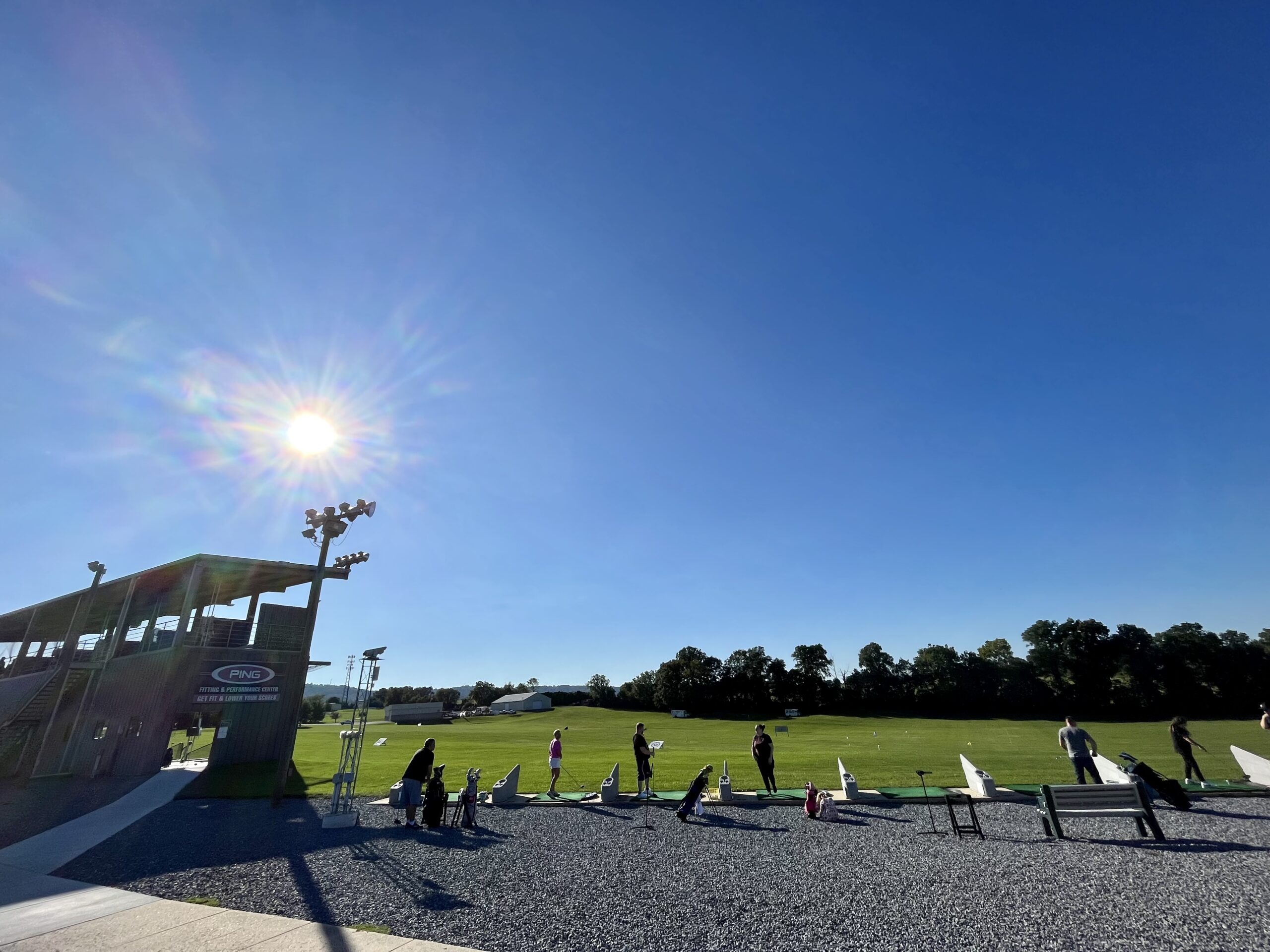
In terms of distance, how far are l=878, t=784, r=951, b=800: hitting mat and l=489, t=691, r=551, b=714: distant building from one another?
309 feet

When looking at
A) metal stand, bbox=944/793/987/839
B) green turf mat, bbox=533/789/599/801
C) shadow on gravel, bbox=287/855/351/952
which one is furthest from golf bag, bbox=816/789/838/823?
shadow on gravel, bbox=287/855/351/952

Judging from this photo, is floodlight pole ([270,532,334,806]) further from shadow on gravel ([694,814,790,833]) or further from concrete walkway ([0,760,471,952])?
shadow on gravel ([694,814,790,833])

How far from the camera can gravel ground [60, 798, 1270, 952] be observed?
7145mm

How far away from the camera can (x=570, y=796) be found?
17.8 m

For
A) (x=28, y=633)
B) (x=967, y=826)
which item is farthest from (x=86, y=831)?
(x=28, y=633)

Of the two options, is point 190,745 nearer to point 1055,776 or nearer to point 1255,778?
point 1055,776

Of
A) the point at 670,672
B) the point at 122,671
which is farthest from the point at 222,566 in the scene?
the point at 670,672

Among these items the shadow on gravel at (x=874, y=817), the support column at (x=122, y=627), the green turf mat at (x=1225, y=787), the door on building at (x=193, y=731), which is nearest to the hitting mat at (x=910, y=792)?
the shadow on gravel at (x=874, y=817)

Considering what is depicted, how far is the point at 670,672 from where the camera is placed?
102 meters

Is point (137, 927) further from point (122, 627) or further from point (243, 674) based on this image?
point (122, 627)

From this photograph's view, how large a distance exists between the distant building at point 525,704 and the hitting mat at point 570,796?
90.3m

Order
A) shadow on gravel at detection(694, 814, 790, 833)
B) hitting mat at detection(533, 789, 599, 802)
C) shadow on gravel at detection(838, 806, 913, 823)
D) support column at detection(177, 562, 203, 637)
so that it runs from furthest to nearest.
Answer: support column at detection(177, 562, 203, 637) → hitting mat at detection(533, 789, 599, 802) → shadow on gravel at detection(838, 806, 913, 823) → shadow on gravel at detection(694, 814, 790, 833)

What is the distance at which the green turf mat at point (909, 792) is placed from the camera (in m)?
15.3

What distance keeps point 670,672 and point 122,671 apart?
84.4 meters
